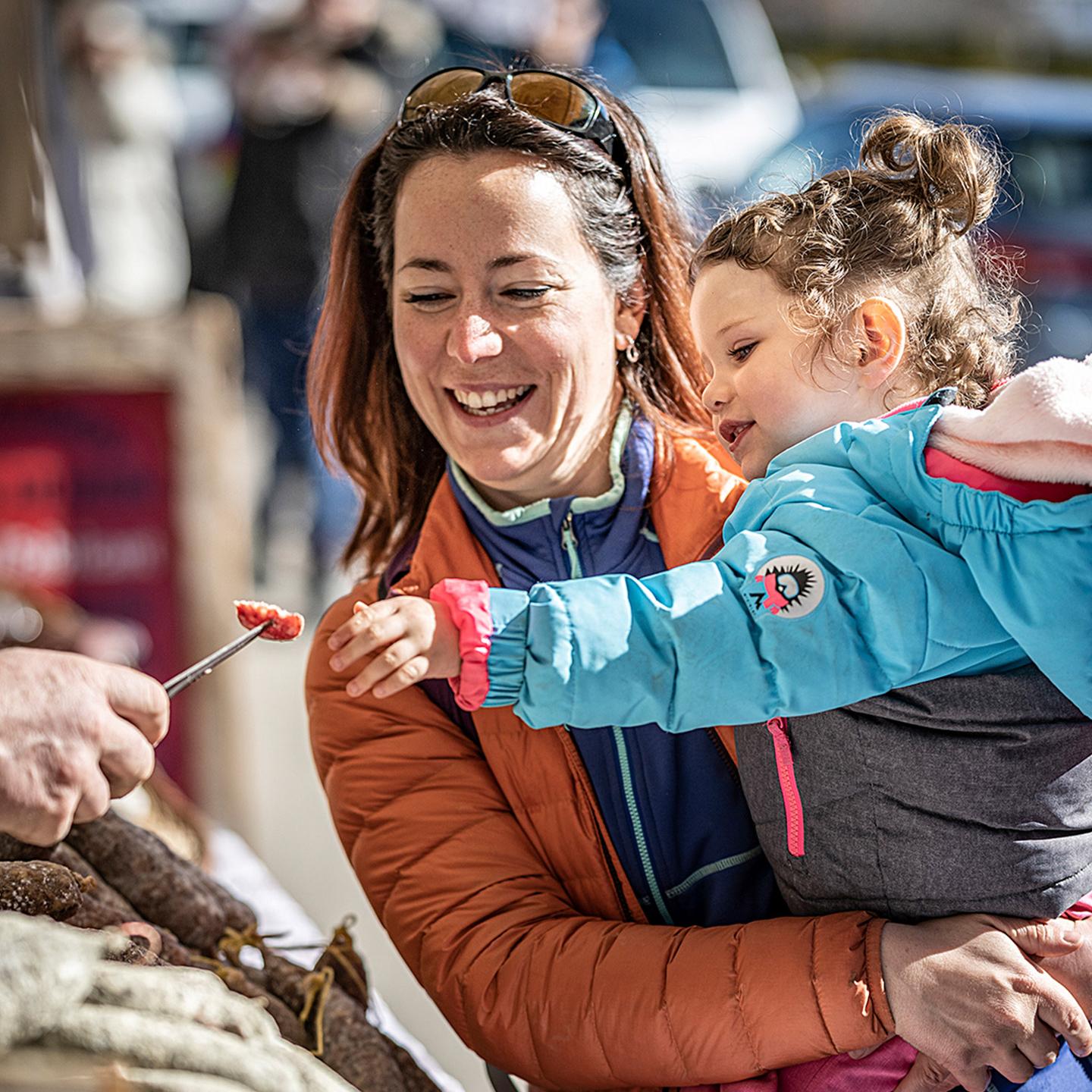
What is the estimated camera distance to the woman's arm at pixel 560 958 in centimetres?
163

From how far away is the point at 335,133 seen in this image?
6379mm

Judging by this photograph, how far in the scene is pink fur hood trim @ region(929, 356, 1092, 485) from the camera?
1.48m

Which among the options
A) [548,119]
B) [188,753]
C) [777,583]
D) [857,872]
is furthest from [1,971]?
[188,753]

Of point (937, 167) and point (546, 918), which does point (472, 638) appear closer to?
point (546, 918)

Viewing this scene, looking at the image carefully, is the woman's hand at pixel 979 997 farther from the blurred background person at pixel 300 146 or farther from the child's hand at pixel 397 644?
the blurred background person at pixel 300 146

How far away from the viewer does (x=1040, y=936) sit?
5.36 feet

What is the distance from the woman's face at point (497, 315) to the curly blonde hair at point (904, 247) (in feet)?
0.77

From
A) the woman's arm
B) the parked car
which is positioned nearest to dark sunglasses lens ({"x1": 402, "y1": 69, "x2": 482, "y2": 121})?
the woman's arm

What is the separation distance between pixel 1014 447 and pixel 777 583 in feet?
0.91

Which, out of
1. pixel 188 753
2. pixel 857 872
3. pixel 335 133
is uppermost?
pixel 335 133

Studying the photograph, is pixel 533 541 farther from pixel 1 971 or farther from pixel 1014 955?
pixel 1 971

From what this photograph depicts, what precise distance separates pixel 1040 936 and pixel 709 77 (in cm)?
775

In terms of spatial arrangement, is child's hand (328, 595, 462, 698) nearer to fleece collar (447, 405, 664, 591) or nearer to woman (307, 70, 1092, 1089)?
woman (307, 70, 1092, 1089)

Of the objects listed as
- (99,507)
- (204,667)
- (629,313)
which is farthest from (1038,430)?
(99,507)
